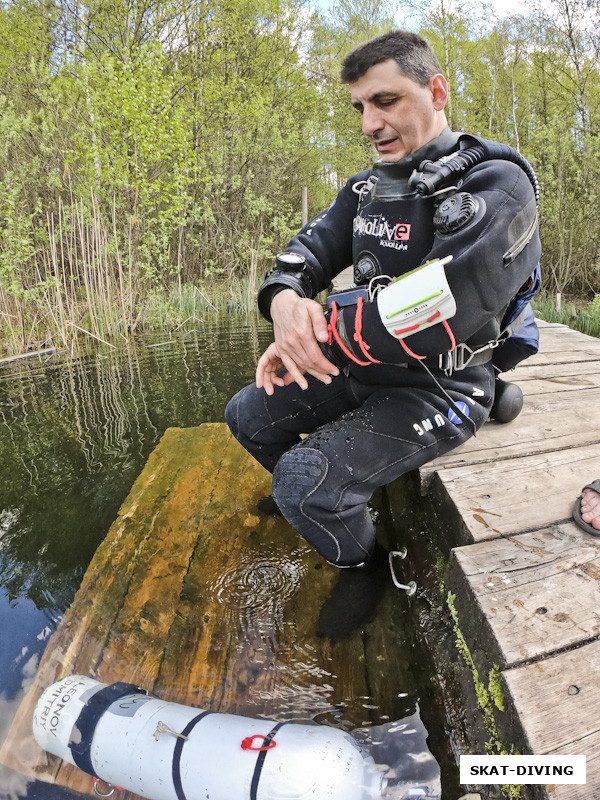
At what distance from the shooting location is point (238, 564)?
Answer: 82.4 inches

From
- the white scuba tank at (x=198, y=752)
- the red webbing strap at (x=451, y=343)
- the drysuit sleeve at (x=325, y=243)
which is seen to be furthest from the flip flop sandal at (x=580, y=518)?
the drysuit sleeve at (x=325, y=243)

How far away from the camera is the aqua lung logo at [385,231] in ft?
5.30

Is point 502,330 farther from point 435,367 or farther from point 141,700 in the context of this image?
point 141,700

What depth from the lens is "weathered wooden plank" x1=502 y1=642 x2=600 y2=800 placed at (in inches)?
38.2

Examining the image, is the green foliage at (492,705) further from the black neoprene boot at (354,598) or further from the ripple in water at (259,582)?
the ripple in water at (259,582)

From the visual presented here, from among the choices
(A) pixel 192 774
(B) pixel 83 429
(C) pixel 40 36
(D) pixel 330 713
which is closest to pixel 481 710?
(D) pixel 330 713

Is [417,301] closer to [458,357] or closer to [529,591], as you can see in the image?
[458,357]

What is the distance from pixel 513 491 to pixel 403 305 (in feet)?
2.73

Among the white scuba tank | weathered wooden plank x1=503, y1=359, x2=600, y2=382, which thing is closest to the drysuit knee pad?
the white scuba tank

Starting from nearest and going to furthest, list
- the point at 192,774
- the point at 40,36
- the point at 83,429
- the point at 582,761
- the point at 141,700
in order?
the point at 582,761, the point at 192,774, the point at 141,700, the point at 83,429, the point at 40,36

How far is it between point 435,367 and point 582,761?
1.04 m

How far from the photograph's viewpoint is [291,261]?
1.93m

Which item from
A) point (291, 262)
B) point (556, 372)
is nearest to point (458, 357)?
point (291, 262)

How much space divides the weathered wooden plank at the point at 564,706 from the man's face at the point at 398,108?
1.53 meters
